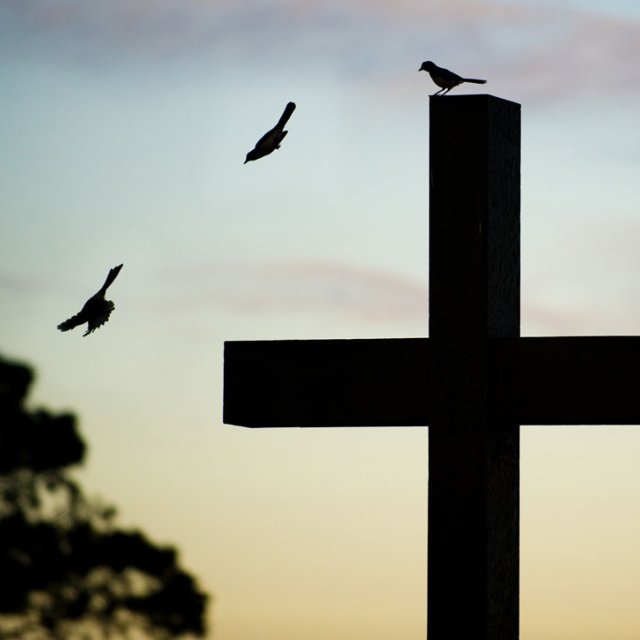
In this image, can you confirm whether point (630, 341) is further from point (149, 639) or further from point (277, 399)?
point (149, 639)

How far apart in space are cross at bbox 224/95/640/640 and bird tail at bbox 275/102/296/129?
A: 0.41m

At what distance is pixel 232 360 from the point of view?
5016 millimetres

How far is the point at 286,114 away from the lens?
15.8 ft

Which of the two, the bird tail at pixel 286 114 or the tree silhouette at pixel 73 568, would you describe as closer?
the bird tail at pixel 286 114

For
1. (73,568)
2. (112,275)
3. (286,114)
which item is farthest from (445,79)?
(73,568)

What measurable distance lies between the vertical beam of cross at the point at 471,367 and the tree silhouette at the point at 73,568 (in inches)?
396

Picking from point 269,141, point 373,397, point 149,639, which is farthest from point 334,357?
point 149,639

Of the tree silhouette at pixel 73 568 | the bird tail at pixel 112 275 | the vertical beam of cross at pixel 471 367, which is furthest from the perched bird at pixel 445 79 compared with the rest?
the tree silhouette at pixel 73 568

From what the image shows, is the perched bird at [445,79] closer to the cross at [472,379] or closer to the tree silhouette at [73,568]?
the cross at [472,379]

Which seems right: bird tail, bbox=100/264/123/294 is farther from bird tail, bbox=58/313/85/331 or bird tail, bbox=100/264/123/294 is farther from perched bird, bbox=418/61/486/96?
perched bird, bbox=418/61/486/96

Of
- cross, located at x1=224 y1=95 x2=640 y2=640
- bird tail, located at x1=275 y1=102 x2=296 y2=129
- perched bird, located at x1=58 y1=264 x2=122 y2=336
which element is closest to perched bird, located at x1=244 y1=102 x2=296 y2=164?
bird tail, located at x1=275 y1=102 x2=296 y2=129

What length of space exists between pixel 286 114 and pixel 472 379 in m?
0.96

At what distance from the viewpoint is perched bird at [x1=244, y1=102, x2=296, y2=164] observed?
4805 mm

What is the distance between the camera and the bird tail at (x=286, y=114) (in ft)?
15.8
